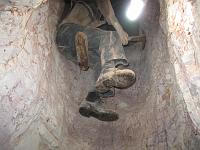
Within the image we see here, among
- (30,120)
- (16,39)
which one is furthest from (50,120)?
(16,39)

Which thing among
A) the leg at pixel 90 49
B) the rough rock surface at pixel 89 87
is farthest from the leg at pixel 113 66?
the rough rock surface at pixel 89 87

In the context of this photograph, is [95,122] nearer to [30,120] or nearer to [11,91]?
[30,120]

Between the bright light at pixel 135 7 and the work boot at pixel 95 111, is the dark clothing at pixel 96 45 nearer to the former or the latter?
the bright light at pixel 135 7

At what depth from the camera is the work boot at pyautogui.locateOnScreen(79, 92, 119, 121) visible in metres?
Result: 3.48

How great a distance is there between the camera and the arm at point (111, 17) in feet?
11.3

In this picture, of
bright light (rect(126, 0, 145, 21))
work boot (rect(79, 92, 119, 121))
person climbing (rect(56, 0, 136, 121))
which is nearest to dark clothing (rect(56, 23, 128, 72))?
person climbing (rect(56, 0, 136, 121))

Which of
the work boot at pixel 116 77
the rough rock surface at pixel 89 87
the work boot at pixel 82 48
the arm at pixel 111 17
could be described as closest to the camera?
the rough rock surface at pixel 89 87

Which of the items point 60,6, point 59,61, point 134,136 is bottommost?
point 134,136

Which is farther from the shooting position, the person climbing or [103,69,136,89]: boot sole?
Answer: the person climbing

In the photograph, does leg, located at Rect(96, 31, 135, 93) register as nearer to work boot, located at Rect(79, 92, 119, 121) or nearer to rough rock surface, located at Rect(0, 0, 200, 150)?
work boot, located at Rect(79, 92, 119, 121)

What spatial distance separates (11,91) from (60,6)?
1.73 metres

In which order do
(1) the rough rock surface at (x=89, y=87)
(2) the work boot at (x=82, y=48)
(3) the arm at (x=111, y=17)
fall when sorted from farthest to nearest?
1. (2) the work boot at (x=82, y=48)
2. (3) the arm at (x=111, y=17)
3. (1) the rough rock surface at (x=89, y=87)

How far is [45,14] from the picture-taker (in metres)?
3.24

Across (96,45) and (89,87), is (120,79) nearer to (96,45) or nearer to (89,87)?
(96,45)
